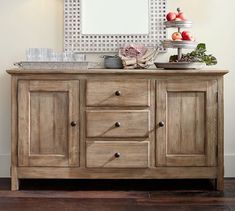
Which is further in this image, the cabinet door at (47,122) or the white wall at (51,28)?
the white wall at (51,28)

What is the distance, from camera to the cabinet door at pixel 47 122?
138 inches

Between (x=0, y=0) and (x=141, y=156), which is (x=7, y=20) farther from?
(x=141, y=156)

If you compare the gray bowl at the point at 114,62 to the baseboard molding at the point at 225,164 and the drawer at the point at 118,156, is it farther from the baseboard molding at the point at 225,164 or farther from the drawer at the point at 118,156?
the baseboard molding at the point at 225,164

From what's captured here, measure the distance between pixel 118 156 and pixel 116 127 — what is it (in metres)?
0.18

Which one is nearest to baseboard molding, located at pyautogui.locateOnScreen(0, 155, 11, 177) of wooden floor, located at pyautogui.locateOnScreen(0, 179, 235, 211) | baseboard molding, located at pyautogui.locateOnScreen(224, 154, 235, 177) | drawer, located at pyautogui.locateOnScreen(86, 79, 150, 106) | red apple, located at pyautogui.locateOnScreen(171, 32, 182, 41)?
wooden floor, located at pyautogui.locateOnScreen(0, 179, 235, 211)

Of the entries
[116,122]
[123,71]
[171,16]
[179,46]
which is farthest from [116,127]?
[171,16]

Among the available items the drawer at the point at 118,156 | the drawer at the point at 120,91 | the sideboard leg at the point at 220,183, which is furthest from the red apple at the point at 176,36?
the sideboard leg at the point at 220,183

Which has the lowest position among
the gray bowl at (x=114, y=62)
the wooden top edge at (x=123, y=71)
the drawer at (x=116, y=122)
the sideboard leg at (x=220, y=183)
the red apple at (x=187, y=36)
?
the sideboard leg at (x=220, y=183)

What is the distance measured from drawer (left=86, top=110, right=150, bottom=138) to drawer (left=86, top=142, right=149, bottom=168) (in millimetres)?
67

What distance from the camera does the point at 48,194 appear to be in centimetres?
344

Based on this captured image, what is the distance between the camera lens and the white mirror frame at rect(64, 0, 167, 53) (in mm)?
3898

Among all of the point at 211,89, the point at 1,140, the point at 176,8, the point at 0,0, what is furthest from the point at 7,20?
the point at 211,89

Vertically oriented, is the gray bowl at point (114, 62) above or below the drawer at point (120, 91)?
above

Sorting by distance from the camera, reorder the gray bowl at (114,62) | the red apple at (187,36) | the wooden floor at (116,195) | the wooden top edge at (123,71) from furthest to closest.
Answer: the gray bowl at (114,62) → the red apple at (187,36) → the wooden top edge at (123,71) → the wooden floor at (116,195)
